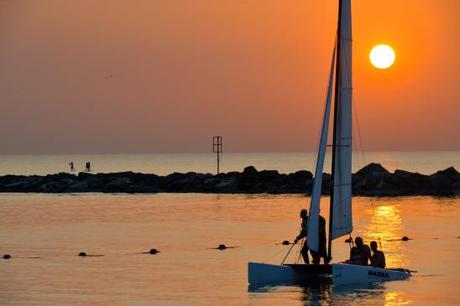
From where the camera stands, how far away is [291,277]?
38625mm

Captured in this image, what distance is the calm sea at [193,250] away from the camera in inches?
1487

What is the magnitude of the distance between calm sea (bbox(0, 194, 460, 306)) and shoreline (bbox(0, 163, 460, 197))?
308 inches

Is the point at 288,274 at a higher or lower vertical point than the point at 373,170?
lower

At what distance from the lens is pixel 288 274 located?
38625 millimetres

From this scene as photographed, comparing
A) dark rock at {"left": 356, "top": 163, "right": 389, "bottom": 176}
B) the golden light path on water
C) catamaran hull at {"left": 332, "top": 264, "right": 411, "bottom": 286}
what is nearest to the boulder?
dark rock at {"left": 356, "top": 163, "right": 389, "bottom": 176}

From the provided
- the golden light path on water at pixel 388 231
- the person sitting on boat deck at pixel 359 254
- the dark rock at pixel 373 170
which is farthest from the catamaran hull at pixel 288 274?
the dark rock at pixel 373 170

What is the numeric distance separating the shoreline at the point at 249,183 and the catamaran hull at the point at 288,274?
6558 centimetres

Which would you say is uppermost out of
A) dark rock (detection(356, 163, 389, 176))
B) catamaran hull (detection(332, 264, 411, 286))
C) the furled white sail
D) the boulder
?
dark rock (detection(356, 163, 389, 176))

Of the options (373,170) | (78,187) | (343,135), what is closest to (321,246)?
(343,135)

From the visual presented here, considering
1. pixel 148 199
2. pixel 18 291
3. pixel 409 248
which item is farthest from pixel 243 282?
pixel 148 199

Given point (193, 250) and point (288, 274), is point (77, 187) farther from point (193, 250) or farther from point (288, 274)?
point (288, 274)

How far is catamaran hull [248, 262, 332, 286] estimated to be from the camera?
38.2 meters

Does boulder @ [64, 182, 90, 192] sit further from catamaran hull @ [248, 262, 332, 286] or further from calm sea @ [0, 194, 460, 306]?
catamaran hull @ [248, 262, 332, 286]

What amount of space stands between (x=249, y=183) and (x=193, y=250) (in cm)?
6513
